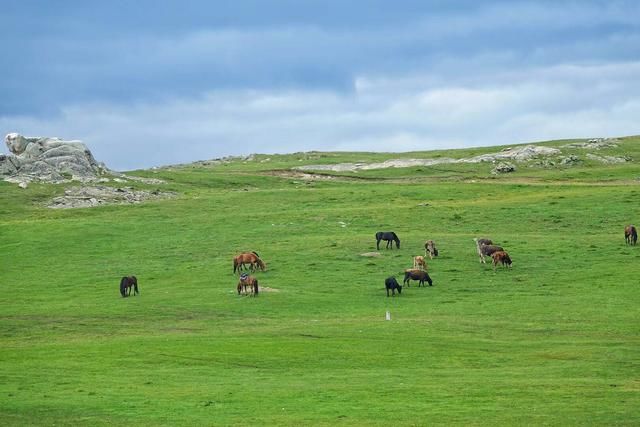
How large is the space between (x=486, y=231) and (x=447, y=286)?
1825 centimetres

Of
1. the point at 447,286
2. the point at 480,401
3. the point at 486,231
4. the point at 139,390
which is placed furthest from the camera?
the point at 486,231

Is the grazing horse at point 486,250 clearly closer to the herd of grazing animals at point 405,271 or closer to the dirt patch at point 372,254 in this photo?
the herd of grazing animals at point 405,271

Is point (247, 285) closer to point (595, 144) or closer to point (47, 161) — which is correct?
point (47, 161)

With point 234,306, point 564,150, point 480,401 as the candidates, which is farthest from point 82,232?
point 564,150

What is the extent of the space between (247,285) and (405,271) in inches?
315

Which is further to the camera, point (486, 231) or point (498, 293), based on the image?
point (486, 231)

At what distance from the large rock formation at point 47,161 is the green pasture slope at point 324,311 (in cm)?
509

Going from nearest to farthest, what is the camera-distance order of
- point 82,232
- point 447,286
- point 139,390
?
point 139,390 < point 447,286 < point 82,232

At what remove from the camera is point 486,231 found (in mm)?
68250

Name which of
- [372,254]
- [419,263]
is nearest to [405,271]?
[419,263]

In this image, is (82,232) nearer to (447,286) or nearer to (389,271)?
(389,271)

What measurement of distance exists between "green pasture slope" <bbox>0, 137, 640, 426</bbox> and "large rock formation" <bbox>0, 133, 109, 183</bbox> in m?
5.09

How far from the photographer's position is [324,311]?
45.4m

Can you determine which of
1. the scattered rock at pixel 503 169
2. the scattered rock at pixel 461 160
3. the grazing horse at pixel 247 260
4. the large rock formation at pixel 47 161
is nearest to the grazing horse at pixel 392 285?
the grazing horse at pixel 247 260
